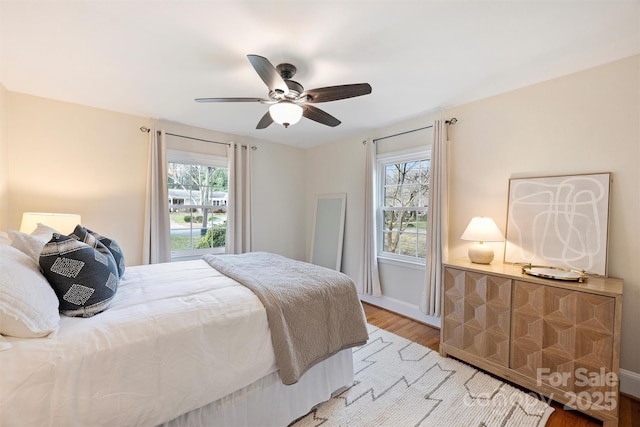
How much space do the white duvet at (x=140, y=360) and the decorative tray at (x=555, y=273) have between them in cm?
198

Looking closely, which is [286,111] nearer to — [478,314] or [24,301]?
[24,301]

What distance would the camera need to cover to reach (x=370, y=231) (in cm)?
351

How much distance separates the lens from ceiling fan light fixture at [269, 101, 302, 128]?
1.93 m

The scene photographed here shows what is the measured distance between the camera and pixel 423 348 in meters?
2.47

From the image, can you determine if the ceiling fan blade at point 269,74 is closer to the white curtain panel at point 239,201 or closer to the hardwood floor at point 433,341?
the white curtain panel at point 239,201

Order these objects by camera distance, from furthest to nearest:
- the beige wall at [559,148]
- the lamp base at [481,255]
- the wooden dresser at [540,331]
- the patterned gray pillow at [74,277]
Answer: the lamp base at [481,255] → the beige wall at [559,148] → the wooden dresser at [540,331] → the patterned gray pillow at [74,277]

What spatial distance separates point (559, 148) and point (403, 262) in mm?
1888

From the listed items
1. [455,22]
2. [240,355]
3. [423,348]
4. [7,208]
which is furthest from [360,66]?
[7,208]

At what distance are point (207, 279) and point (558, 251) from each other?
281 centimetres

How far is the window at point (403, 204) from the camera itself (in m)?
3.18

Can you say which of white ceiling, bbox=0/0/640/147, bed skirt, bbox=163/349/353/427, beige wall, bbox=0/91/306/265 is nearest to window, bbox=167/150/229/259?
beige wall, bbox=0/91/306/265

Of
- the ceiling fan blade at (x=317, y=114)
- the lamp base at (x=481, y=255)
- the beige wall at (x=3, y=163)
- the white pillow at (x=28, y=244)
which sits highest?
the ceiling fan blade at (x=317, y=114)

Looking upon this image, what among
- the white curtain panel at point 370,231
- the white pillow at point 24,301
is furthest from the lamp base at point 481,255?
the white pillow at point 24,301

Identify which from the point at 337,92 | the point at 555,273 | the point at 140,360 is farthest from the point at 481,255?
the point at 140,360
